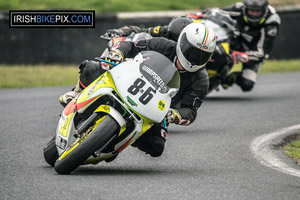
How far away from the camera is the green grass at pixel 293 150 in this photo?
7.66 metres

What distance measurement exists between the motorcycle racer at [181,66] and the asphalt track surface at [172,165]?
0.33 m

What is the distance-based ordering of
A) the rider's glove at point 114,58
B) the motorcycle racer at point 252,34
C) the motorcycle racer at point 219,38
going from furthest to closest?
1. the motorcycle racer at point 252,34
2. the motorcycle racer at point 219,38
3. the rider's glove at point 114,58

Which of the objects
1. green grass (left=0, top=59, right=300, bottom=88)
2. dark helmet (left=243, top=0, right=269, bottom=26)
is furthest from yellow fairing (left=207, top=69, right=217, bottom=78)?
green grass (left=0, top=59, right=300, bottom=88)

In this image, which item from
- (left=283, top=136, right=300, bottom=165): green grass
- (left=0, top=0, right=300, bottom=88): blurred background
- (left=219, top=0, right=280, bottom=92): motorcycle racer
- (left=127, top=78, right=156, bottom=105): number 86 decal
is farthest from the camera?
(left=0, top=0, right=300, bottom=88): blurred background

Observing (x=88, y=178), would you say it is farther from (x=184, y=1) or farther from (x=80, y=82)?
(x=184, y=1)

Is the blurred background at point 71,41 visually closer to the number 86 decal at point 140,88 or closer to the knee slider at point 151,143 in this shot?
the knee slider at point 151,143

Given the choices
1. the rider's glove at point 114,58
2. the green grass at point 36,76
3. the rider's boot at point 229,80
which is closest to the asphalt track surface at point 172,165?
the rider's glove at point 114,58

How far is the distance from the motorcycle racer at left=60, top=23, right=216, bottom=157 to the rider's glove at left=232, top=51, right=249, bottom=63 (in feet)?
18.0

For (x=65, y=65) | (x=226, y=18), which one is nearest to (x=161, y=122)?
(x=226, y=18)

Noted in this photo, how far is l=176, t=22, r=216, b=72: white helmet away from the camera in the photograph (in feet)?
22.5

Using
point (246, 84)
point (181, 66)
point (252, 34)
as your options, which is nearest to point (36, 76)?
point (246, 84)

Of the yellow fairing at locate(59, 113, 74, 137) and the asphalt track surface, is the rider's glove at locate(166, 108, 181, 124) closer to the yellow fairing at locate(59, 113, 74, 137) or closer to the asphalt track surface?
the asphalt track surface

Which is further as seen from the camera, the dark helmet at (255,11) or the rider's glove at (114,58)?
the dark helmet at (255,11)

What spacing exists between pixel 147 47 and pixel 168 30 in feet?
6.35
